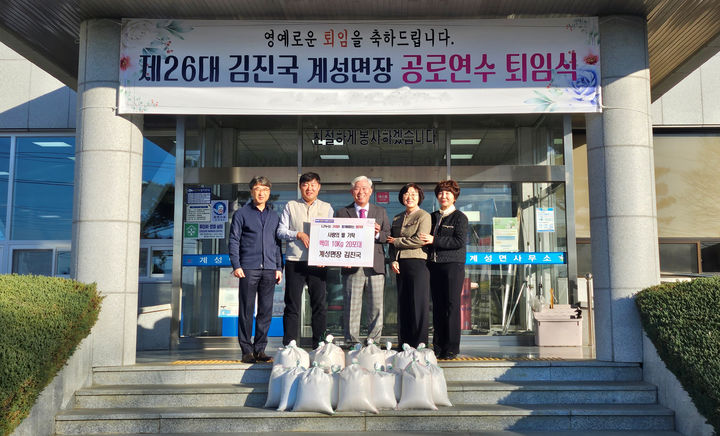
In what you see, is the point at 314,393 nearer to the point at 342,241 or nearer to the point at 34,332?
the point at 342,241

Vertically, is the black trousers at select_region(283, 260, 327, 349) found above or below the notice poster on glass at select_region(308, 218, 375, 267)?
below

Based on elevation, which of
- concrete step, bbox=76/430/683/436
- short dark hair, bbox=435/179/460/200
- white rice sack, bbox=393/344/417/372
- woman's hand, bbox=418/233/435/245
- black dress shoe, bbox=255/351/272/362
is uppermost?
short dark hair, bbox=435/179/460/200

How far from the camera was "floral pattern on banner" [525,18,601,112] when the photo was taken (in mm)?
6840

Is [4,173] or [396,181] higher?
[4,173]

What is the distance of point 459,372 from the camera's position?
20.3 ft

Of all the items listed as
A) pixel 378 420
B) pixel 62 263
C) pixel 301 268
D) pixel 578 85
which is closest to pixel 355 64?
pixel 301 268

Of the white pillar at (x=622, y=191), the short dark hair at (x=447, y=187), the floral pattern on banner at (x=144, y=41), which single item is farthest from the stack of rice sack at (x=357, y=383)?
the floral pattern on banner at (x=144, y=41)

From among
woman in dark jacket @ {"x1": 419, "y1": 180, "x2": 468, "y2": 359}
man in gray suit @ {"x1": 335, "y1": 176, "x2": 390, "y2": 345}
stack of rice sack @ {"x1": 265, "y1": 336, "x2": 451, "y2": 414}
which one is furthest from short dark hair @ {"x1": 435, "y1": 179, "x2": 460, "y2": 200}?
stack of rice sack @ {"x1": 265, "y1": 336, "x2": 451, "y2": 414}

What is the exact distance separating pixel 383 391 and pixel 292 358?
2.89ft

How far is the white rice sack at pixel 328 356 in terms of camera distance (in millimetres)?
5727

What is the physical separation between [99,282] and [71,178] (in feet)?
18.1

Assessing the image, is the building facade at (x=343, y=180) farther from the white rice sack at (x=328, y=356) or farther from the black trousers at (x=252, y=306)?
the white rice sack at (x=328, y=356)

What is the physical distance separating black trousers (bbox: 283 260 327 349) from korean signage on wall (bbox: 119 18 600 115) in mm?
1681

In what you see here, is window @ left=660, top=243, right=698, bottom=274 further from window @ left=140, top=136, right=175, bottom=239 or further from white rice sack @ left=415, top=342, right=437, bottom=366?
window @ left=140, top=136, right=175, bottom=239
